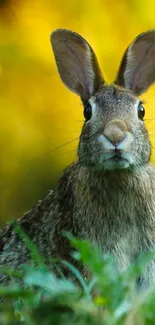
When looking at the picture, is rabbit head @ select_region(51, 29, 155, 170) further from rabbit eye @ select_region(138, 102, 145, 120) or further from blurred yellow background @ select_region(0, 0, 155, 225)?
blurred yellow background @ select_region(0, 0, 155, 225)

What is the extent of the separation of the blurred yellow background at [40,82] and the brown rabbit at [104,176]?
10.0ft

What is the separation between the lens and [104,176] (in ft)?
19.4

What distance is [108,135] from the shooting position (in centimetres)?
532

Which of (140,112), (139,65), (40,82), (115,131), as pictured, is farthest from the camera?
(40,82)

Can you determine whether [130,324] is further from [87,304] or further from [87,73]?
[87,73]

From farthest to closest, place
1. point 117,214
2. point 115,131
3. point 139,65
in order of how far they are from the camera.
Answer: point 139,65, point 117,214, point 115,131

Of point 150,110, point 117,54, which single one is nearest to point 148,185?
A: point 150,110

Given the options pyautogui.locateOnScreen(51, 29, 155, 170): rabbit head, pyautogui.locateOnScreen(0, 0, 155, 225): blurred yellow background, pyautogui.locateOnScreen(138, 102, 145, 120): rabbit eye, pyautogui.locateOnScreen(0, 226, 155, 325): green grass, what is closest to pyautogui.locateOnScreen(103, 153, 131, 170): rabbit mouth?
pyautogui.locateOnScreen(51, 29, 155, 170): rabbit head

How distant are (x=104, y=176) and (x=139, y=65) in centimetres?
88

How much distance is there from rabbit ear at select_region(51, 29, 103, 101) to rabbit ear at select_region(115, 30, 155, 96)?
6.6 inches

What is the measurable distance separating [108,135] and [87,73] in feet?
3.69

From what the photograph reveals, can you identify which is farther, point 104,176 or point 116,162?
point 104,176

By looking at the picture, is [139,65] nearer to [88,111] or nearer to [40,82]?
[88,111]

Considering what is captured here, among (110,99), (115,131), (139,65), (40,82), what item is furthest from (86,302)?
(40,82)
